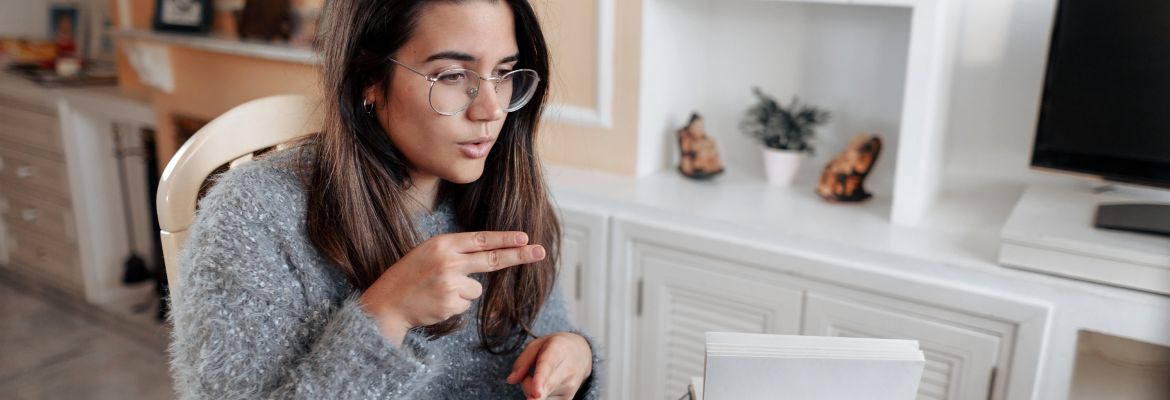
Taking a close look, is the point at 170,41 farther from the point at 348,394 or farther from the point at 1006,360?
the point at 1006,360

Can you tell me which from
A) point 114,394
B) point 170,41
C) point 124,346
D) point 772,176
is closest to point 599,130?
point 772,176

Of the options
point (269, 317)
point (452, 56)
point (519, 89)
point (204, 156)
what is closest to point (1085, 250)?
point (519, 89)

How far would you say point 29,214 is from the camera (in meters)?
3.21

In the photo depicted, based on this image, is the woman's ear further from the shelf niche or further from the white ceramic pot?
the white ceramic pot

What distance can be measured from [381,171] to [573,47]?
0.98 meters

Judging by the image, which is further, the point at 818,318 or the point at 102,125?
the point at 102,125

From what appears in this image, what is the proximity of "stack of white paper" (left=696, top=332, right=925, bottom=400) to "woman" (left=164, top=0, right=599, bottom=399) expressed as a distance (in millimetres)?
226

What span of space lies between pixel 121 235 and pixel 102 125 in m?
0.46

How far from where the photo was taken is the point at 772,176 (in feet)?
5.96

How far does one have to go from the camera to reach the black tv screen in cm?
124

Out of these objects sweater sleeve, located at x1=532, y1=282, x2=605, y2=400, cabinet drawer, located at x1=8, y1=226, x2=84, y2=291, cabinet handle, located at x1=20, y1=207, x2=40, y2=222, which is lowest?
cabinet drawer, located at x1=8, y1=226, x2=84, y2=291

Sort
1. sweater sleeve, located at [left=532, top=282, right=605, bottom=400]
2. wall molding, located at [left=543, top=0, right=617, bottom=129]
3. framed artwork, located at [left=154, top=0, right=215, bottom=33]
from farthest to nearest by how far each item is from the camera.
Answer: framed artwork, located at [left=154, top=0, right=215, bottom=33]
wall molding, located at [left=543, top=0, right=617, bottom=129]
sweater sleeve, located at [left=532, top=282, right=605, bottom=400]

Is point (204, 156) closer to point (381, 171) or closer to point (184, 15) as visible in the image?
point (381, 171)

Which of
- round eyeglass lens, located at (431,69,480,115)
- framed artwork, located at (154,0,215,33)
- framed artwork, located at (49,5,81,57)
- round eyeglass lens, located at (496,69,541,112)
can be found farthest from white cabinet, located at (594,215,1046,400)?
framed artwork, located at (49,5,81,57)
